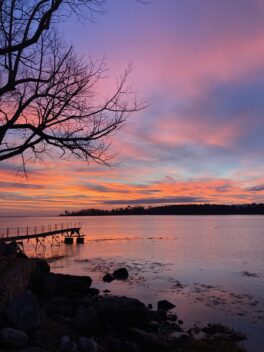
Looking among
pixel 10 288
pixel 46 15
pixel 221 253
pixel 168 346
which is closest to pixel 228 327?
pixel 168 346

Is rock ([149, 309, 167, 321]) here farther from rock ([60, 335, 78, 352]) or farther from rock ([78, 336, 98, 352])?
rock ([60, 335, 78, 352])

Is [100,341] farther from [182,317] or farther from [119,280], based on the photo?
[119,280]

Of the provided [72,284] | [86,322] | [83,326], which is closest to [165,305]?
[72,284]

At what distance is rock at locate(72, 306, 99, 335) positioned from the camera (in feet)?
39.1

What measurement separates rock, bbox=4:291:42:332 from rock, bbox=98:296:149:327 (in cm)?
266

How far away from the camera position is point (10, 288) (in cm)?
1193

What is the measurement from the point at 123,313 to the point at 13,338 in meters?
4.82

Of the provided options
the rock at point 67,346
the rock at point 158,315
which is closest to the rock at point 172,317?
the rock at point 158,315

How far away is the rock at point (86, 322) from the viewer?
39.1 feet

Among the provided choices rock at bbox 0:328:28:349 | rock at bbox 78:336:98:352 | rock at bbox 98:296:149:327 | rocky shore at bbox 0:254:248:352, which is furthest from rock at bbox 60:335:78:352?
rock at bbox 98:296:149:327

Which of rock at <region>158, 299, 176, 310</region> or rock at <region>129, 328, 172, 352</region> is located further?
rock at <region>158, 299, 176, 310</region>

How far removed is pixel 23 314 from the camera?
10.4 meters

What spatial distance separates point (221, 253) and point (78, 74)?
136ft

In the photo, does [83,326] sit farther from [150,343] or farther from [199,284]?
[199,284]
